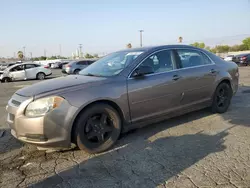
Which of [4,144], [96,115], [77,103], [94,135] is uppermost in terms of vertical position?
[77,103]

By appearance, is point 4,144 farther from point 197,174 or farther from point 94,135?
point 197,174

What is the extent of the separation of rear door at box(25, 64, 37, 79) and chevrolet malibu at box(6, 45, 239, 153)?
15.5 metres

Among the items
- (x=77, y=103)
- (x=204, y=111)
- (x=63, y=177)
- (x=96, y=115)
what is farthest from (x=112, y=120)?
(x=204, y=111)

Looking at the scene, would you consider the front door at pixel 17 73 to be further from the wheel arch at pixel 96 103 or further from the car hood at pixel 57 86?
the wheel arch at pixel 96 103

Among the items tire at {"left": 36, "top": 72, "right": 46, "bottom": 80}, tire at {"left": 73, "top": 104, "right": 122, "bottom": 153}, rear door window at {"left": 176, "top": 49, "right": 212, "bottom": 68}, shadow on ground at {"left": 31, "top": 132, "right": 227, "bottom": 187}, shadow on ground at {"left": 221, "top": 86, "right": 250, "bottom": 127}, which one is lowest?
tire at {"left": 36, "top": 72, "right": 46, "bottom": 80}

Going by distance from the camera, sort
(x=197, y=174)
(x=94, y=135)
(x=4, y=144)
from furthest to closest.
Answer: (x=4, y=144) → (x=94, y=135) → (x=197, y=174)

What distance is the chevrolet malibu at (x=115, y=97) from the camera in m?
3.29

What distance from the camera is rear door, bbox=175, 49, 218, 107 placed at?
4613mm

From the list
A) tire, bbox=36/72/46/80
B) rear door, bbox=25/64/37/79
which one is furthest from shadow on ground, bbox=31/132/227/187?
tire, bbox=36/72/46/80

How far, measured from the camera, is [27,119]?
325 centimetres

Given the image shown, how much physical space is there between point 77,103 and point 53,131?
0.49 m

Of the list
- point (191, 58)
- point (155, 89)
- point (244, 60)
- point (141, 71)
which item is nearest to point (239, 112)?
point (191, 58)

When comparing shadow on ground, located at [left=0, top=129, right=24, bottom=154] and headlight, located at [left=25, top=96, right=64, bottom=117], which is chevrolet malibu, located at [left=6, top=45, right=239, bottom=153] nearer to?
headlight, located at [left=25, top=96, right=64, bottom=117]

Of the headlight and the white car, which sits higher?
the headlight
